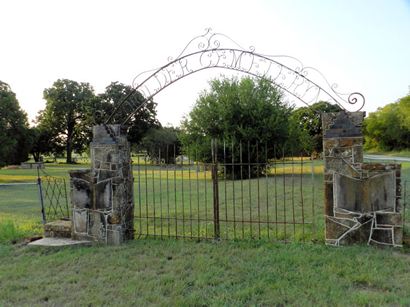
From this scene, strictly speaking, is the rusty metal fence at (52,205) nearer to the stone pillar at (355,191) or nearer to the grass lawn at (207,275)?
the grass lawn at (207,275)

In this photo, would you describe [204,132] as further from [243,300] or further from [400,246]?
[243,300]

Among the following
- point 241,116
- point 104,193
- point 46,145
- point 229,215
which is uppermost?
point 241,116

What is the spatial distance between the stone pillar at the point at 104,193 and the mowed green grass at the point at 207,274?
378mm

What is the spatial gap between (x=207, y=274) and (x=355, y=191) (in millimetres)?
2435

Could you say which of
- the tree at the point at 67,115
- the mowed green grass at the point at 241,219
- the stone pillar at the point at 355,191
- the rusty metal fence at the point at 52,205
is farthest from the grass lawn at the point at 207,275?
the tree at the point at 67,115

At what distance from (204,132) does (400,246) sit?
14615 mm

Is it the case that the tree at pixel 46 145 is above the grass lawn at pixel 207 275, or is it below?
above

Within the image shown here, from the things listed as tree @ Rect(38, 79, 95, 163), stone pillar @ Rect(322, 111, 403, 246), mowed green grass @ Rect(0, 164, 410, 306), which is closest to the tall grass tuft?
mowed green grass @ Rect(0, 164, 410, 306)

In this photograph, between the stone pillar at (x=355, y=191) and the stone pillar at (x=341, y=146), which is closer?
the stone pillar at (x=355, y=191)

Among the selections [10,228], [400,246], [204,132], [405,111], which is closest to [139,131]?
[204,132]

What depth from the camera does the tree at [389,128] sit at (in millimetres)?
45537

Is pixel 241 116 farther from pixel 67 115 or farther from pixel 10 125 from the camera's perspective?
pixel 67 115

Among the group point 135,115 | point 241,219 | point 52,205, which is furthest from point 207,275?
point 135,115

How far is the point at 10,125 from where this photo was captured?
82.1 ft
